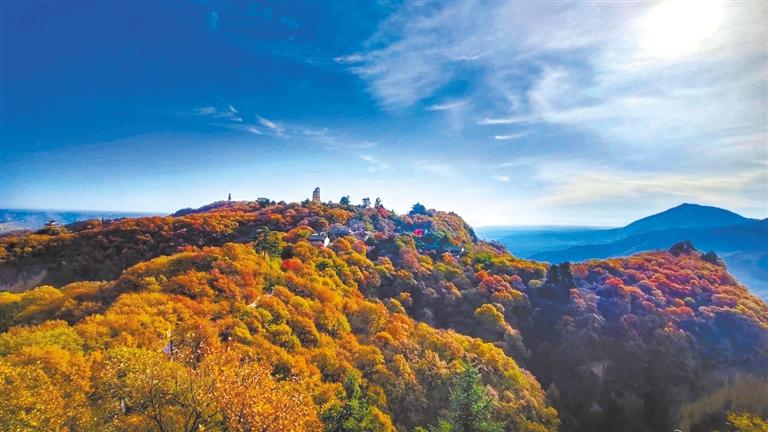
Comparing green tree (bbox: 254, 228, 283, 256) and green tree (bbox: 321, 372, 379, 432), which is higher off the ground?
green tree (bbox: 254, 228, 283, 256)

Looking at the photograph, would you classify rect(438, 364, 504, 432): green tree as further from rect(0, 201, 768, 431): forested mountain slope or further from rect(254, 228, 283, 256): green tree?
rect(254, 228, 283, 256): green tree

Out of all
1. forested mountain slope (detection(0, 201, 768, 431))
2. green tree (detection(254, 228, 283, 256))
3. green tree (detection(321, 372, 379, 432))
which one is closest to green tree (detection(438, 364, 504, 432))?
forested mountain slope (detection(0, 201, 768, 431))

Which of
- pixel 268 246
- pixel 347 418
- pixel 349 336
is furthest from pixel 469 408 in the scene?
pixel 268 246

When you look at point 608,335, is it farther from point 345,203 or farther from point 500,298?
point 345,203

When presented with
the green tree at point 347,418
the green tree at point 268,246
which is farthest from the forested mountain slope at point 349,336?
the green tree at point 268,246

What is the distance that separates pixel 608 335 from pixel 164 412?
89.9 m

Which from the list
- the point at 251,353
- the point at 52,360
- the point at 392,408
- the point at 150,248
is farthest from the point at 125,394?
the point at 150,248

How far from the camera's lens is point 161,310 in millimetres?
41125

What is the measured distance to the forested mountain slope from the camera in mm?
23562

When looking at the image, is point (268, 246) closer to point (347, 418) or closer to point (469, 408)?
point (347, 418)

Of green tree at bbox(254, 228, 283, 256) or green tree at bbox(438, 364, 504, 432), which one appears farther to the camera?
green tree at bbox(254, 228, 283, 256)

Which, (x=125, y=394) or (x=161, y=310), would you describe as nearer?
(x=125, y=394)

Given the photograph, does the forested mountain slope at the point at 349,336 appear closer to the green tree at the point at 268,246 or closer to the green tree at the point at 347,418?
the green tree at the point at 347,418

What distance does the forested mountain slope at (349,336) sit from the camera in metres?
23.6
